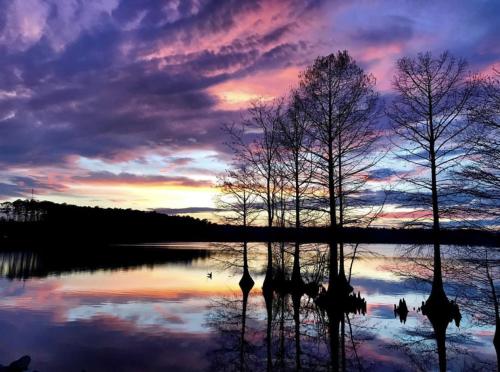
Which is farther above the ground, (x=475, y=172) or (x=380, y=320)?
(x=475, y=172)

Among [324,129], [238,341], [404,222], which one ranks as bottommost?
[238,341]

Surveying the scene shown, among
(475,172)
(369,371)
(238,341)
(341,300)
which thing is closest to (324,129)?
(341,300)

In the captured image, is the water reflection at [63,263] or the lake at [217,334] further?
the water reflection at [63,263]

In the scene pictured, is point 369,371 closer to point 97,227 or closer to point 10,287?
point 10,287

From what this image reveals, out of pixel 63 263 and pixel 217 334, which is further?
pixel 63 263

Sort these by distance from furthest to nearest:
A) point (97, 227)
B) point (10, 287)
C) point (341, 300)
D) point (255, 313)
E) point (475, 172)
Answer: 1. point (97, 227)
2. point (10, 287)
3. point (341, 300)
4. point (255, 313)
5. point (475, 172)

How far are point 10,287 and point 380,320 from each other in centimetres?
2673

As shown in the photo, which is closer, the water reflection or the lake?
the lake

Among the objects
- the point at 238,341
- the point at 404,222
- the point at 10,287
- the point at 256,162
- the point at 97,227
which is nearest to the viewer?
the point at 238,341

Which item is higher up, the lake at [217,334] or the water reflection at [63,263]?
the water reflection at [63,263]

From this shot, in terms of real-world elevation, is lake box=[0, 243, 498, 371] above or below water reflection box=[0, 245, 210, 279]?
below

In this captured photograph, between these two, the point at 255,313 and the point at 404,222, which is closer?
the point at 404,222

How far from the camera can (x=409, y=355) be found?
15570mm

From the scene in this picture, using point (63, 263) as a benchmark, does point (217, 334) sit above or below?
below
